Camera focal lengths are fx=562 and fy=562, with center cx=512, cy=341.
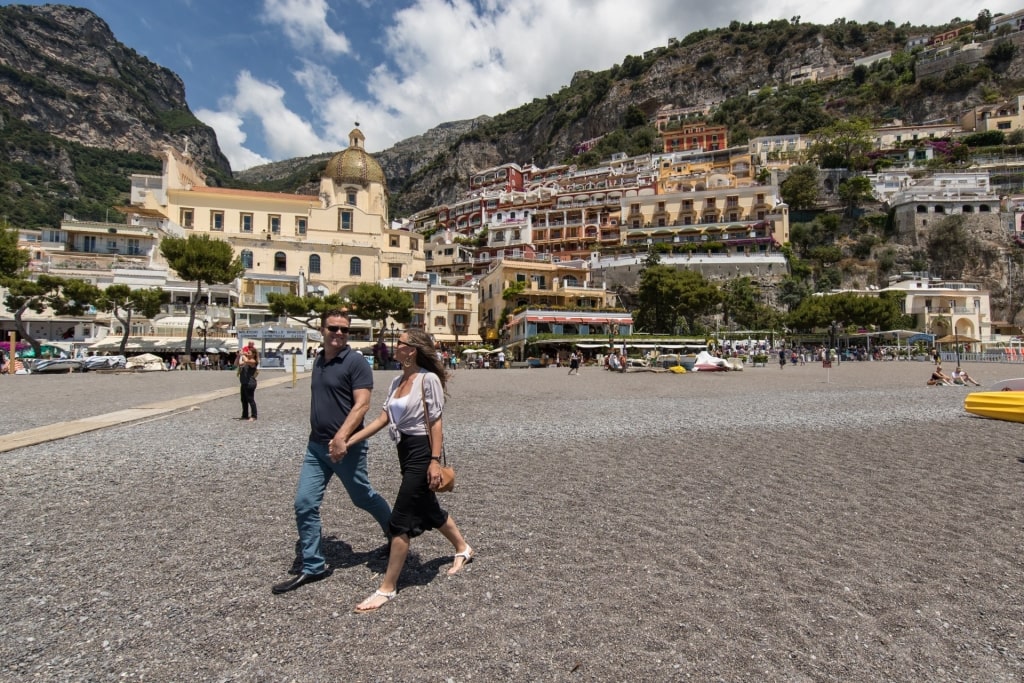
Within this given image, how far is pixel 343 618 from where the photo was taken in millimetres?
2934

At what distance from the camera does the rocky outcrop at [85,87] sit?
127 m

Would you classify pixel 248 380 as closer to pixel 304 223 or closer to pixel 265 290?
pixel 265 290

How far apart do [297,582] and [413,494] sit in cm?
84

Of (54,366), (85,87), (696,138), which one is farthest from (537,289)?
(85,87)

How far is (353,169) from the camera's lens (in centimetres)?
5406

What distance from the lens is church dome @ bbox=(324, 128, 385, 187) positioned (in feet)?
176

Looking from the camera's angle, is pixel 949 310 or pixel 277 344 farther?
pixel 949 310

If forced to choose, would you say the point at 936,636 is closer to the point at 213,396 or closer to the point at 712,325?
the point at 213,396

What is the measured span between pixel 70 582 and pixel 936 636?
4631mm

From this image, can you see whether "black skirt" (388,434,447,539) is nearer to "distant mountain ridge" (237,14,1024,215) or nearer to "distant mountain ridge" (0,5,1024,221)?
"distant mountain ridge" (0,5,1024,221)

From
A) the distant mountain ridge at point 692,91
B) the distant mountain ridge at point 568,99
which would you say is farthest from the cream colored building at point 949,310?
the distant mountain ridge at point 692,91

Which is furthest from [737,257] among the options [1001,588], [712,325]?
[1001,588]

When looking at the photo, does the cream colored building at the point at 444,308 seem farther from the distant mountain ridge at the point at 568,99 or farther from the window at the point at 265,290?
the distant mountain ridge at the point at 568,99

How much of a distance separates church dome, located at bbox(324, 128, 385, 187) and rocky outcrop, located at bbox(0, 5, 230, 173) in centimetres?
11301
